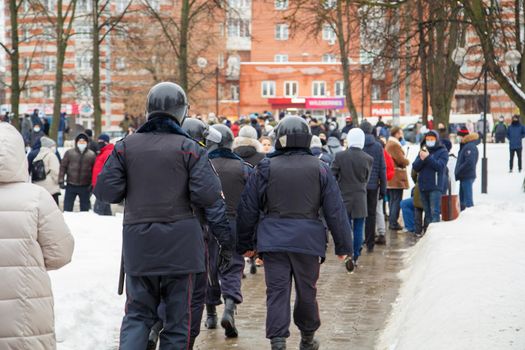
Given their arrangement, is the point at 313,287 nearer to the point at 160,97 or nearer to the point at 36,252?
the point at 160,97

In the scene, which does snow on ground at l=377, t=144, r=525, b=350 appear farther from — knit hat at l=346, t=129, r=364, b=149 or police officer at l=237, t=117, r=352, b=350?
knit hat at l=346, t=129, r=364, b=149

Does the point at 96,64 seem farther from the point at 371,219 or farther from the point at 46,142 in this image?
the point at 371,219

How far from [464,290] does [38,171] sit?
1113cm

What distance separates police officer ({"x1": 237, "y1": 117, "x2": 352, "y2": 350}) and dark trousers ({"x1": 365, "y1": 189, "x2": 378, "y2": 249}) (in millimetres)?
7664

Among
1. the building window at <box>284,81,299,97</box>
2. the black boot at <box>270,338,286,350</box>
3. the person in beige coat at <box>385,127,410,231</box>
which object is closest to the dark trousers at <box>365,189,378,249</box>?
the person in beige coat at <box>385,127,410,231</box>

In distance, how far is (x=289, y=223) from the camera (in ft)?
25.9

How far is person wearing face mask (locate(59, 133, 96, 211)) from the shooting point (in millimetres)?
18953

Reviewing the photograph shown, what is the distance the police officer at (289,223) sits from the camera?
25.9ft

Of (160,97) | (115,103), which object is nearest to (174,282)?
(160,97)

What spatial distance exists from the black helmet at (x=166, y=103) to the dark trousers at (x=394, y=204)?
1204cm

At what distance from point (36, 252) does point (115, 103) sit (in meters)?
79.1

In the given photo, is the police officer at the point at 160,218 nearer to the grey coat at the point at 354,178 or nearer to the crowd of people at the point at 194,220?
the crowd of people at the point at 194,220

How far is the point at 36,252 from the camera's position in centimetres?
568

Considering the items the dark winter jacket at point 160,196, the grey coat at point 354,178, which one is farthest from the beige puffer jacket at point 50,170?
the dark winter jacket at point 160,196
